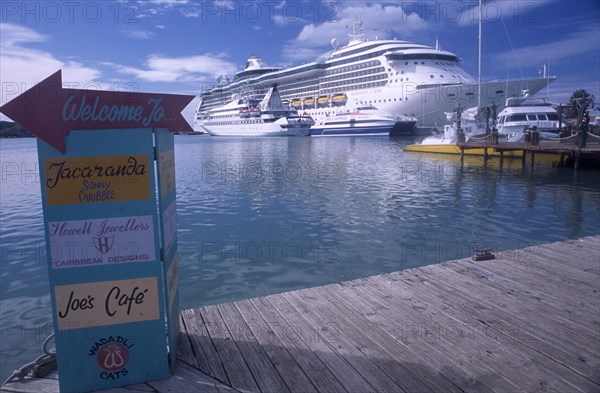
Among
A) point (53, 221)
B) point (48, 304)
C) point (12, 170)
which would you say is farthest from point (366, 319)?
point (12, 170)

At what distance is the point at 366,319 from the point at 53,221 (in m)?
2.38

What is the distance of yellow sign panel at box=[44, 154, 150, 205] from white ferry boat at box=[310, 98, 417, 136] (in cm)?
6070

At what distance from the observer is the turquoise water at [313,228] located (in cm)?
645

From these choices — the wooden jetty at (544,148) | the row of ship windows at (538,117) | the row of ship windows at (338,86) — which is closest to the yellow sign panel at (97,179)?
the wooden jetty at (544,148)

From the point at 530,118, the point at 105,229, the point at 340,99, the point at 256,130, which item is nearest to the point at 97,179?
the point at 105,229

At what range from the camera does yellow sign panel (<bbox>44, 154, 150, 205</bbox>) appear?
7.16ft

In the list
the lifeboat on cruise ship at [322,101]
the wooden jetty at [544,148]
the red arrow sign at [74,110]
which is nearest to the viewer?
the red arrow sign at [74,110]

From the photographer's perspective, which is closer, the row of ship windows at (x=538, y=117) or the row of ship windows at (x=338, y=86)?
the row of ship windows at (x=538, y=117)

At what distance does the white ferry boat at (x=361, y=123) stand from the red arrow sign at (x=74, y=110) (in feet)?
199

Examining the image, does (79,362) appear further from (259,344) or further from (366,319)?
(366,319)

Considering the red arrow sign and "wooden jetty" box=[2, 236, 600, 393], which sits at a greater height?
the red arrow sign

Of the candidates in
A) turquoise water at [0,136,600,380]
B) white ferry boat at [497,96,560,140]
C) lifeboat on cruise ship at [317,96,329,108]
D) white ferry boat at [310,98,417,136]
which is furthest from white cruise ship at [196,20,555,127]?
turquoise water at [0,136,600,380]

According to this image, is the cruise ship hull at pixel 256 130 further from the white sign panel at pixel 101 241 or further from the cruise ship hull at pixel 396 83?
the white sign panel at pixel 101 241

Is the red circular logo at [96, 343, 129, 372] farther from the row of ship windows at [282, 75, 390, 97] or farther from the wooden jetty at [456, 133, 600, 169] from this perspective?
the row of ship windows at [282, 75, 390, 97]
